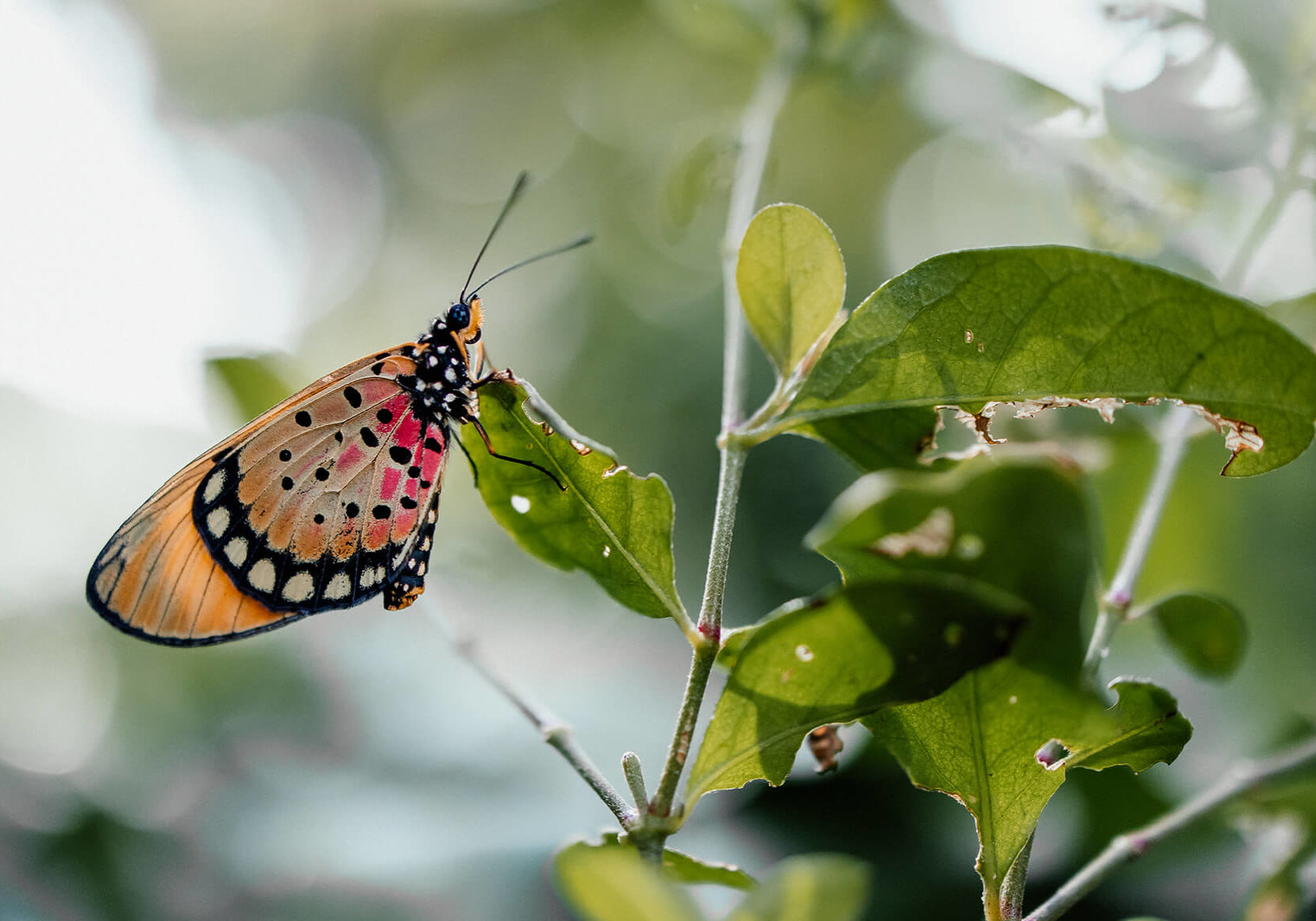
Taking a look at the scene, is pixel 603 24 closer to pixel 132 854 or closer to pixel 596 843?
pixel 132 854

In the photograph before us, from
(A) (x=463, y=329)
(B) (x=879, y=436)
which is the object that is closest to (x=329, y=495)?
(A) (x=463, y=329)

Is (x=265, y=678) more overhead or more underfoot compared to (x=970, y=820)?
more overhead

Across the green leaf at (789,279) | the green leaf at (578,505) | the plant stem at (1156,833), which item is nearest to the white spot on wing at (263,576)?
the green leaf at (578,505)

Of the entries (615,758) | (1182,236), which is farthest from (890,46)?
(615,758)

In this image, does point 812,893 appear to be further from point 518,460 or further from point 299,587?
point 299,587

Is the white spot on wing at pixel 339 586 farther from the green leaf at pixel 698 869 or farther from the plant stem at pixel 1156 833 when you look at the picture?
the plant stem at pixel 1156 833

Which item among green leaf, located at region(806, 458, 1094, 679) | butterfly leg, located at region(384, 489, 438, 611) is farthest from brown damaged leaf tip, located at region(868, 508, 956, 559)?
butterfly leg, located at region(384, 489, 438, 611)
